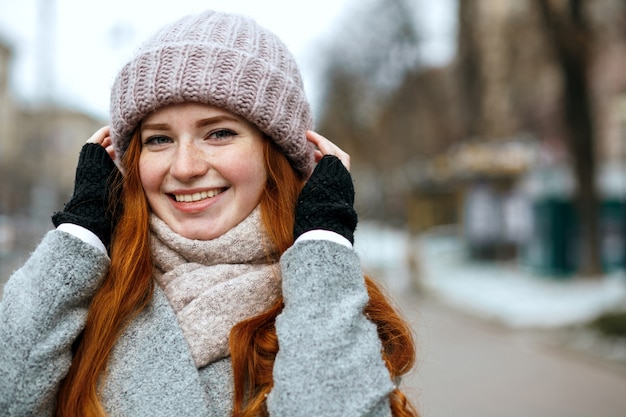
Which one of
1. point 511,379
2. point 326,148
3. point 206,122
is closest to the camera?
point 206,122

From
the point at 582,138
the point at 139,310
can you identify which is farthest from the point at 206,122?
the point at 582,138

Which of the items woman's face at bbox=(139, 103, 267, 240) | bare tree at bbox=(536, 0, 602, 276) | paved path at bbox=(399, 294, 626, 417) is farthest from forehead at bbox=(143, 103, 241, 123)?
bare tree at bbox=(536, 0, 602, 276)

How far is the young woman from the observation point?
1.56 metres

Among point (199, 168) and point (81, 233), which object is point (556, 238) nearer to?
point (199, 168)

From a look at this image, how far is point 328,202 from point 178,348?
549 mm

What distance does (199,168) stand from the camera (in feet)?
5.69

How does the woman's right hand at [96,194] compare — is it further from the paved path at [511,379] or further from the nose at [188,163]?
the paved path at [511,379]

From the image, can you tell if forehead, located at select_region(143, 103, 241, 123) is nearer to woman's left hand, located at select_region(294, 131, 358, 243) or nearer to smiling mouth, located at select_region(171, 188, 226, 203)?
smiling mouth, located at select_region(171, 188, 226, 203)

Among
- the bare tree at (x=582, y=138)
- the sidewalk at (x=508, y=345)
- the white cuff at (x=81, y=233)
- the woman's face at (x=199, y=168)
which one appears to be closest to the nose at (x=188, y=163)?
the woman's face at (x=199, y=168)

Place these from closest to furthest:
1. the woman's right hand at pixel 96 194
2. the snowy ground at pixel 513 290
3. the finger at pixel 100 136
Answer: the woman's right hand at pixel 96 194 → the finger at pixel 100 136 → the snowy ground at pixel 513 290

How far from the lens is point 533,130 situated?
28.6 metres

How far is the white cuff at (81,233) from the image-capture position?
1676mm

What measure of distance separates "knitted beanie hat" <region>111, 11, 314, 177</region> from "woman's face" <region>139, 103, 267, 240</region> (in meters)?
0.04

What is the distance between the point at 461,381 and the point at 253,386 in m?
5.50
